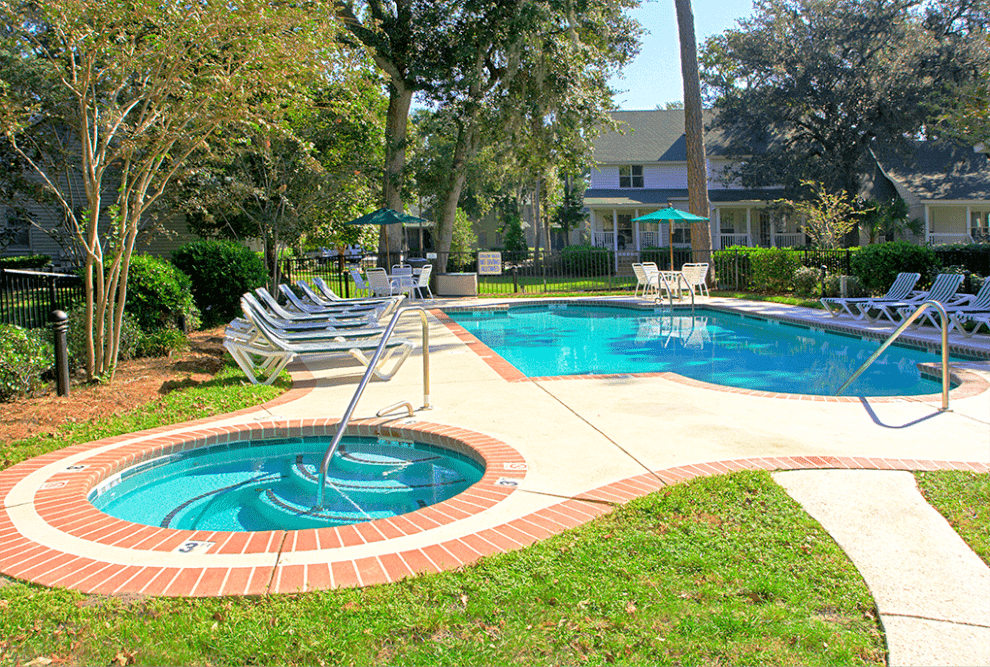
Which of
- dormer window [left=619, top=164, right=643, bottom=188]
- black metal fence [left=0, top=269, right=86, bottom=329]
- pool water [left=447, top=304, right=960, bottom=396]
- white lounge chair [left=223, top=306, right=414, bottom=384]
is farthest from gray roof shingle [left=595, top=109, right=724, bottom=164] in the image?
white lounge chair [left=223, top=306, right=414, bottom=384]

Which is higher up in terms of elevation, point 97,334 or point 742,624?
point 97,334

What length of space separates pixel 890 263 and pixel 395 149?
A: 1513 centimetres

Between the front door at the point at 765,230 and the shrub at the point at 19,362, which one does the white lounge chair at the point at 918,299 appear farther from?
the front door at the point at 765,230

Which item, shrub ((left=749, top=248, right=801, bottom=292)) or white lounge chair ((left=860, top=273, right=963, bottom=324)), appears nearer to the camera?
white lounge chair ((left=860, top=273, right=963, bottom=324))

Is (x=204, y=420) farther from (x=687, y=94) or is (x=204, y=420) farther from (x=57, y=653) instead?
(x=687, y=94)

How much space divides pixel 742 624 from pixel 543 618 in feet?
2.50

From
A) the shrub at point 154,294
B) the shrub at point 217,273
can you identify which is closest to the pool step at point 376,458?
the shrub at point 154,294

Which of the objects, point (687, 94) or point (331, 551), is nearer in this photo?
point (331, 551)

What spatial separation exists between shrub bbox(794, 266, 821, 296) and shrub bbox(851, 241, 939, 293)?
89.2 inches

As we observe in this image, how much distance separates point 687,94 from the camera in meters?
22.1

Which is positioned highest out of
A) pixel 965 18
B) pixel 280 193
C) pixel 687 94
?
pixel 965 18

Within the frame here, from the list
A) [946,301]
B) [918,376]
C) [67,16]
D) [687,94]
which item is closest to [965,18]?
[687,94]

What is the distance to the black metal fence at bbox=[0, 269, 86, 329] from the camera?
8.89 metres

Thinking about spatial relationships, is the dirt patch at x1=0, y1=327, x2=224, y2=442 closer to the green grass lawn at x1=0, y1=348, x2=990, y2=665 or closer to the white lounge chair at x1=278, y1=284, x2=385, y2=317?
the white lounge chair at x1=278, y1=284, x2=385, y2=317
